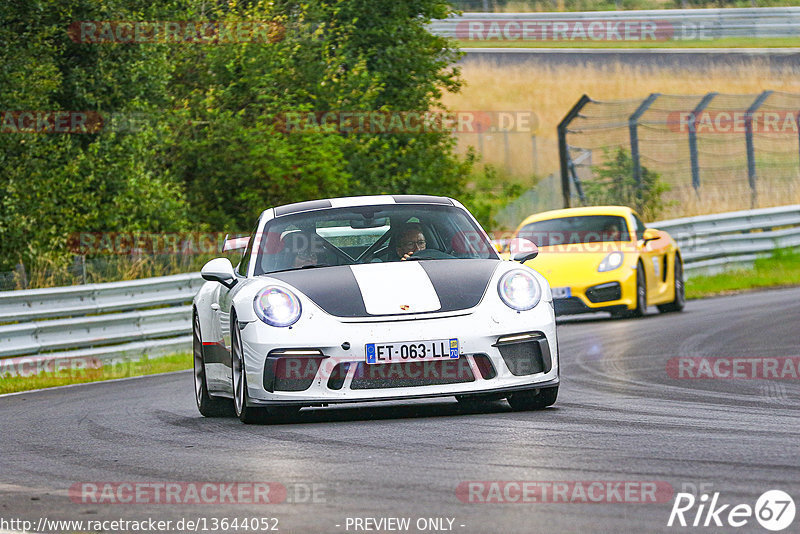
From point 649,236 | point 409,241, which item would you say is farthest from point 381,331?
point 649,236

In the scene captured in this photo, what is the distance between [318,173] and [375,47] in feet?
15.0

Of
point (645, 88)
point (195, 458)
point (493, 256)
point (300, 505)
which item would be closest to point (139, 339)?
point (493, 256)

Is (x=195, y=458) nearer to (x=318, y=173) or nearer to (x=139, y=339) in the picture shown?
(x=139, y=339)

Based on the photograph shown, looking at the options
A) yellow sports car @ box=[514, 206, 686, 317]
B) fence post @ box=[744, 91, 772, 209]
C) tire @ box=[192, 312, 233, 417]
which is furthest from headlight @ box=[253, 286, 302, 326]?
fence post @ box=[744, 91, 772, 209]

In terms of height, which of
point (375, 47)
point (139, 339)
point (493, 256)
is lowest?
point (139, 339)

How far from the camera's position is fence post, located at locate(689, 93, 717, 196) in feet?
81.8

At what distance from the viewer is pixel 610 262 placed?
16.7m

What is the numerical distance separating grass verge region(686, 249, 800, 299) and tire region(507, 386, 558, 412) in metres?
12.2

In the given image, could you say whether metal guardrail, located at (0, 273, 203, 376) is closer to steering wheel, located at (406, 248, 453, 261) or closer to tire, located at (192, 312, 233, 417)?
tire, located at (192, 312, 233, 417)

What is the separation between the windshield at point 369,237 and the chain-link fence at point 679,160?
15.1 meters

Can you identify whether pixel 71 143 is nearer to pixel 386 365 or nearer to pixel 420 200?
pixel 420 200

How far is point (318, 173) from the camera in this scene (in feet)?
74.8

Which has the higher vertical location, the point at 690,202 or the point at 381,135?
the point at 381,135

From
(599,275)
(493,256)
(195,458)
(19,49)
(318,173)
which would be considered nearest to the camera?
(195,458)
